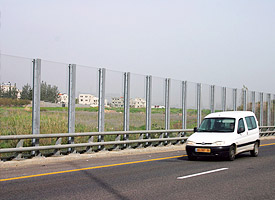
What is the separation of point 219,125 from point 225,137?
1.37 m

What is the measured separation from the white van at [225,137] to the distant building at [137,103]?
390cm

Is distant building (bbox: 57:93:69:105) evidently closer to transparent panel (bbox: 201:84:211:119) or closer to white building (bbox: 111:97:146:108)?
white building (bbox: 111:97:146:108)

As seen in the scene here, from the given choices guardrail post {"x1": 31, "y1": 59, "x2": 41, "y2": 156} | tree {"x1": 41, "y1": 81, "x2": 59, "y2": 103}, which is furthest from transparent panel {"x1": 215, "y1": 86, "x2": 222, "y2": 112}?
guardrail post {"x1": 31, "y1": 59, "x2": 41, "y2": 156}

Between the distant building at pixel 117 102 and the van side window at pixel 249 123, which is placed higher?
the distant building at pixel 117 102

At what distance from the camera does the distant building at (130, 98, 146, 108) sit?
18688 millimetres

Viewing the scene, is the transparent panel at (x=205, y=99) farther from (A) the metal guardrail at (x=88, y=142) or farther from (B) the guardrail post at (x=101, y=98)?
(B) the guardrail post at (x=101, y=98)

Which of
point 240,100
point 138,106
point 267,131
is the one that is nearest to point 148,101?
point 138,106

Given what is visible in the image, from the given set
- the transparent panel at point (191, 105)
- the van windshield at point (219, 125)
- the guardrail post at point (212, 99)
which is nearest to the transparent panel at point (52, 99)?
the van windshield at point (219, 125)

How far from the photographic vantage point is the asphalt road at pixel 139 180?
8078mm

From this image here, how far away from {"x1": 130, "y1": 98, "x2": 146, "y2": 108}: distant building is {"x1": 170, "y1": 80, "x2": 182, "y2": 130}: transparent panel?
244 cm

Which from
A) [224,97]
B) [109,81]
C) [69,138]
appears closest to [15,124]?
[69,138]

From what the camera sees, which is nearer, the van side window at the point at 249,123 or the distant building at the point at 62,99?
the distant building at the point at 62,99

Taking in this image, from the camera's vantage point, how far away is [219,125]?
15711 millimetres

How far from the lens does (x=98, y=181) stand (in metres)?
9.66
